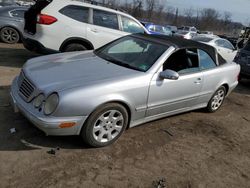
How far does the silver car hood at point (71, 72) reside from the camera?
3854 millimetres

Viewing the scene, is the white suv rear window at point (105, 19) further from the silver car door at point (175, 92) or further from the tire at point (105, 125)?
the tire at point (105, 125)

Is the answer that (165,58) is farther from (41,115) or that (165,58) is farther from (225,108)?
(225,108)

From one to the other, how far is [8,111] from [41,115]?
5.00ft

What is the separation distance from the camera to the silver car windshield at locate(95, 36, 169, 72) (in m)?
4.63

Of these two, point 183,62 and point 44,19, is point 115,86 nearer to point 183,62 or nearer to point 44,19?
point 183,62

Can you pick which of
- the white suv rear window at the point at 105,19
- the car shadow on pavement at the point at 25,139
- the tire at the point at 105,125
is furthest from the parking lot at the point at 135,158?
the white suv rear window at the point at 105,19

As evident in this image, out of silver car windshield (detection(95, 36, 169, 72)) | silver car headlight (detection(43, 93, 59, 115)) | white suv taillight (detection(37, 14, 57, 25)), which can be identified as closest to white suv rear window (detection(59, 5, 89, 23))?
white suv taillight (detection(37, 14, 57, 25))

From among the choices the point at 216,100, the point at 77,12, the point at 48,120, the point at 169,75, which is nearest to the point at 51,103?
the point at 48,120

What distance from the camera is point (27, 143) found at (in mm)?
3988

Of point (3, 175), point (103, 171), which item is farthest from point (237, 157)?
point (3, 175)

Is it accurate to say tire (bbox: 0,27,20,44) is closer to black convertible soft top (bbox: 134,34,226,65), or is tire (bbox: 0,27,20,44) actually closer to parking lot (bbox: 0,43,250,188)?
parking lot (bbox: 0,43,250,188)

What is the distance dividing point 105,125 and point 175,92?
1.37m

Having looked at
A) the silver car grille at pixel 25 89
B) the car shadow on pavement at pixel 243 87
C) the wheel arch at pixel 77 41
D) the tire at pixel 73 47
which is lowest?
the car shadow on pavement at pixel 243 87

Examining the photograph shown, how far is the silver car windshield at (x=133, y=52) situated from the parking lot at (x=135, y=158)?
3.49 feet
